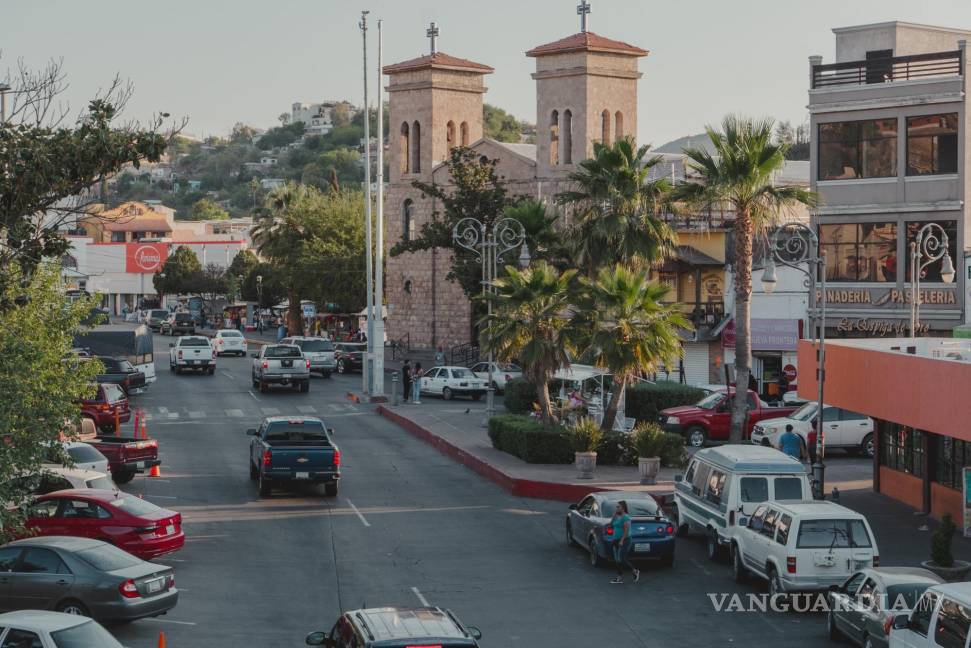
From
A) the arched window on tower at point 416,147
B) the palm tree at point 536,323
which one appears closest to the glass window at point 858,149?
the palm tree at point 536,323

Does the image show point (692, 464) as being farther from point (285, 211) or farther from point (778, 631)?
point (285, 211)

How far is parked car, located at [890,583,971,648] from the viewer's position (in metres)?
14.5

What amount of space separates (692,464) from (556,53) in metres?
55.7

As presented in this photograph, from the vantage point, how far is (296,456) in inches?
1208

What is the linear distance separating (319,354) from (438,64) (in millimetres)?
25951

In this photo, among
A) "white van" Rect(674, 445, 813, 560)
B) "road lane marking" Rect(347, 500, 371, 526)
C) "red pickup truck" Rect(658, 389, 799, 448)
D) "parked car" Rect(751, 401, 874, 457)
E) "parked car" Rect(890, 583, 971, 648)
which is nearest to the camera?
"parked car" Rect(890, 583, 971, 648)

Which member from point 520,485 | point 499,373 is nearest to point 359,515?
point 520,485

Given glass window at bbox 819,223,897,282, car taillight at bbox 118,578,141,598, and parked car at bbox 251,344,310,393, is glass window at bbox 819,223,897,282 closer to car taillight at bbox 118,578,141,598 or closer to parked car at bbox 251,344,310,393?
parked car at bbox 251,344,310,393

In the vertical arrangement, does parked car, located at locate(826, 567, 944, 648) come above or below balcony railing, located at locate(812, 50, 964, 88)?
below

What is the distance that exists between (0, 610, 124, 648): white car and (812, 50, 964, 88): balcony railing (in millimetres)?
35851

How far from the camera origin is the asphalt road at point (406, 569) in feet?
63.8

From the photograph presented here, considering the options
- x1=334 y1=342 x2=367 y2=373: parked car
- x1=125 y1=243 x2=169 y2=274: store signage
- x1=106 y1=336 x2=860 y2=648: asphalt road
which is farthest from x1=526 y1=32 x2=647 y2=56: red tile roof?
x1=125 y1=243 x2=169 y2=274: store signage

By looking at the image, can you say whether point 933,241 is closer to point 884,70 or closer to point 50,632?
point 884,70

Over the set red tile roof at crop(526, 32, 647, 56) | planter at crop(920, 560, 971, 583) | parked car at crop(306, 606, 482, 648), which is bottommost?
planter at crop(920, 560, 971, 583)
